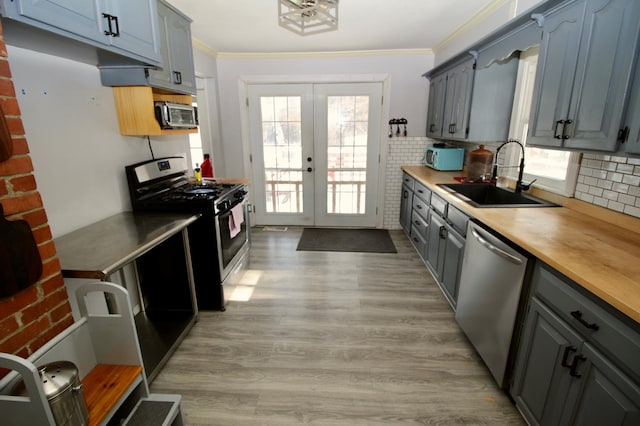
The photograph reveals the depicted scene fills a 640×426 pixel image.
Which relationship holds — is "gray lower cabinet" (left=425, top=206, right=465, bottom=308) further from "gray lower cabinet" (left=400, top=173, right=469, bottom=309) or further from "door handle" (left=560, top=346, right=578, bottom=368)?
→ "door handle" (left=560, top=346, right=578, bottom=368)

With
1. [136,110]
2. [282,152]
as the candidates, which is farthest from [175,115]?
[282,152]

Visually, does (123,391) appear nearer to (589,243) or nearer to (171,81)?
(171,81)

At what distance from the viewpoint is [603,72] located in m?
1.46

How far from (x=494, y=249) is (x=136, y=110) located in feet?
8.26

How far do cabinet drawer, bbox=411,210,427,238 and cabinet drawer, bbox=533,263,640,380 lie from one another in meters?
1.75

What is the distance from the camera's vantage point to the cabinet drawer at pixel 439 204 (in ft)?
8.60

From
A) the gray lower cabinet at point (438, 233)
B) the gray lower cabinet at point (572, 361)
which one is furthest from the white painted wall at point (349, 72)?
the gray lower cabinet at point (572, 361)

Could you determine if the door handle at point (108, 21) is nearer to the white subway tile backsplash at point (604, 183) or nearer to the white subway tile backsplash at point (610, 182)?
the white subway tile backsplash at point (610, 182)

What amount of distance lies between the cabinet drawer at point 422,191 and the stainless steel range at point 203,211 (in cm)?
183

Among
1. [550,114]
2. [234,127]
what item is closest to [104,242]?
[550,114]

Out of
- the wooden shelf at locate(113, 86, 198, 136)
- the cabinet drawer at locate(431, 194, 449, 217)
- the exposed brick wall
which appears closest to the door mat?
the cabinet drawer at locate(431, 194, 449, 217)

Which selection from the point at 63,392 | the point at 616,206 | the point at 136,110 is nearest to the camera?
the point at 63,392

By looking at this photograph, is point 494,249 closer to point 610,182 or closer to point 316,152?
point 610,182

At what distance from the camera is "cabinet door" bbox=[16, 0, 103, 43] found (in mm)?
1220
